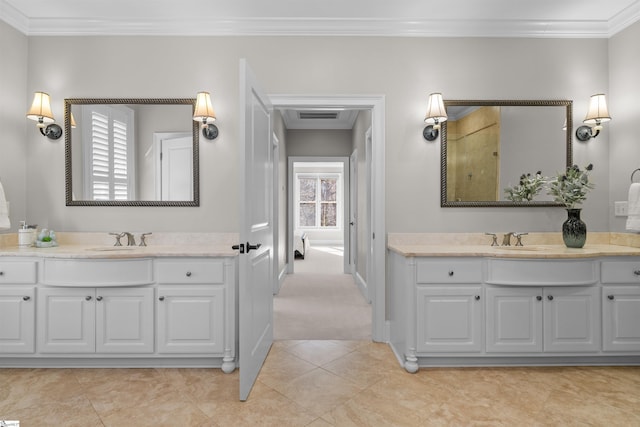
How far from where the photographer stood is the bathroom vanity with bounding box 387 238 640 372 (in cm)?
251

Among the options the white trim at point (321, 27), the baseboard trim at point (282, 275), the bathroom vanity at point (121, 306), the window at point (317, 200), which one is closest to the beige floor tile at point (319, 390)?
the bathroom vanity at point (121, 306)

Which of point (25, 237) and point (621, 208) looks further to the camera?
point (621, 208)

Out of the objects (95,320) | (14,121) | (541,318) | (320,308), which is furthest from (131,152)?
(541,318)

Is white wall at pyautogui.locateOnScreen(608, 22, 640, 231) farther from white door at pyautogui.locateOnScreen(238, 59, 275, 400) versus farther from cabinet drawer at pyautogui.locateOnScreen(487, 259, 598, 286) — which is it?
white door at pyautogui.locateOnScreen(238, 59, 275, 400)

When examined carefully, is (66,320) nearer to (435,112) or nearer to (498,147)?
(435,112)

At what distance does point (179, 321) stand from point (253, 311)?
582 millimetres

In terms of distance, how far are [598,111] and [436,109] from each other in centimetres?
128

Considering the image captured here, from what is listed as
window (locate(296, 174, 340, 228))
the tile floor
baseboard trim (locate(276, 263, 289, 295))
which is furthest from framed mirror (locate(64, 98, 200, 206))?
window (locate(296, 174, 340, 228))

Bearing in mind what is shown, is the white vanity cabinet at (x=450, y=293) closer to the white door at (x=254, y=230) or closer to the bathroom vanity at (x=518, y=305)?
the bathroom vanity at (x=518, y=305)

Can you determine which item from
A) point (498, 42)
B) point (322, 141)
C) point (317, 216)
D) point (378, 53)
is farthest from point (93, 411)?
point (317, 216)

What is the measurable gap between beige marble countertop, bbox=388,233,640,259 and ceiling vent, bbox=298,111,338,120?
2.99m

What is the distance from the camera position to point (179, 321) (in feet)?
8.33

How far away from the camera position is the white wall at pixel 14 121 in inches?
111

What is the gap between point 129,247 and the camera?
2896 mm
